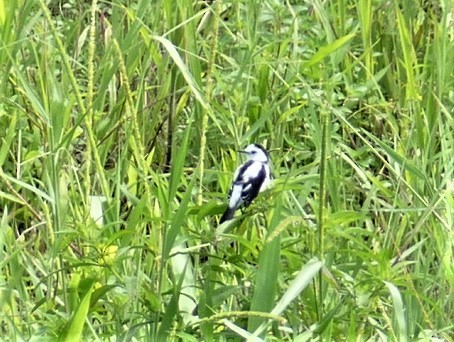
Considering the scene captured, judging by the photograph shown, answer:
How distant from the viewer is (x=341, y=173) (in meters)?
3.05

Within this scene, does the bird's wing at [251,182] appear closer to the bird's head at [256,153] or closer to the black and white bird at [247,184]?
the black and white bird at [247,184]

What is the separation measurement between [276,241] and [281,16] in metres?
1.66

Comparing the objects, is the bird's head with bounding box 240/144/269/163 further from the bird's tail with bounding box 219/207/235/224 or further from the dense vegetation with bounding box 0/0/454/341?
the bird's tail with bounding box 219/207/235/224

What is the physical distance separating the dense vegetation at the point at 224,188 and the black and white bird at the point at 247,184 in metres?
0.03

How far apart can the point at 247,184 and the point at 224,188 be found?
29cm

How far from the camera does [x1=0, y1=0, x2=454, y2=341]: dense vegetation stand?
2.25 m

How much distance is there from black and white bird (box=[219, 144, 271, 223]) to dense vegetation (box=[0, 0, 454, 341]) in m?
0.03

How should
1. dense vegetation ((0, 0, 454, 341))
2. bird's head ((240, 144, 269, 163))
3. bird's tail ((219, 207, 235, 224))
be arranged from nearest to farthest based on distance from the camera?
dense vegetation ((0, 0, 454, 341)) < bird's tail ((219, 207, 235, 224)) < bird's head ((240, 144, 269, 163))

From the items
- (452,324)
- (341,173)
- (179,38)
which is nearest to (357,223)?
(341,173)

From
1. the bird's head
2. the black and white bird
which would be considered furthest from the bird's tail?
the bird's head

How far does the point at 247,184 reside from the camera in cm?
250

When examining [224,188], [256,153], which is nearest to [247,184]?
[256,153]

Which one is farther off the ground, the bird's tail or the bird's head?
the bird's head

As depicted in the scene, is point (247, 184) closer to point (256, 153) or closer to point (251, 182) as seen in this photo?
point (251, 182)
